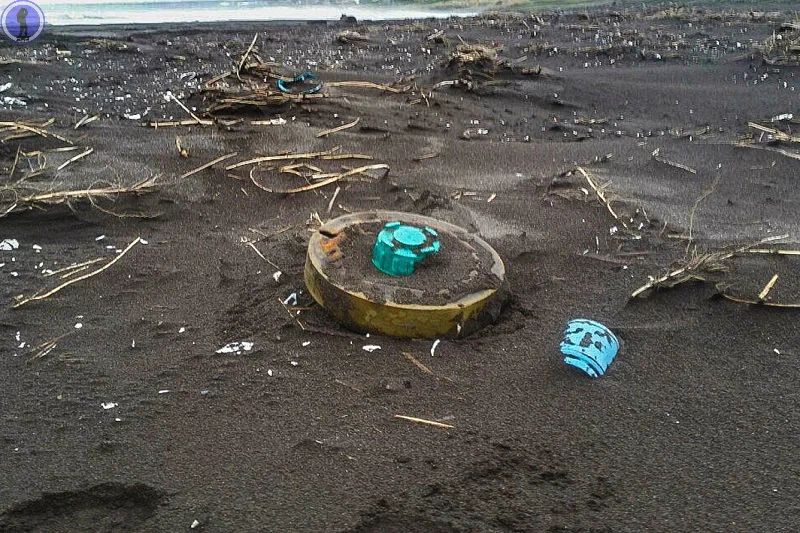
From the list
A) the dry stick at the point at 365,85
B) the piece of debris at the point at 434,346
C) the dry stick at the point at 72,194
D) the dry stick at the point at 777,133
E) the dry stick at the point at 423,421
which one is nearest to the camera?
the dry stick at the point at 423,421

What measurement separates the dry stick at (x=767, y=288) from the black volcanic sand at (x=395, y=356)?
1.9 inches

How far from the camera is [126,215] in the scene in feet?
11.5

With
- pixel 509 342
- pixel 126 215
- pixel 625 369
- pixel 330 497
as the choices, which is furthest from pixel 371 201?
pixel 330 497

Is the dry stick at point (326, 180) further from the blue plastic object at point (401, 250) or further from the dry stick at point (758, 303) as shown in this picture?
the dry stick at point (758, 303)

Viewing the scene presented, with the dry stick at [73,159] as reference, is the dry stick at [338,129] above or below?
above

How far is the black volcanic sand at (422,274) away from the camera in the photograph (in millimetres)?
2457

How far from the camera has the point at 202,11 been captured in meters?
12.5

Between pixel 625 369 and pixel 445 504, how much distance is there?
34.9 inches

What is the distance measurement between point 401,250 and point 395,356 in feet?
1.42

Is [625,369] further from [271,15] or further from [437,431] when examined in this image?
[271,15]

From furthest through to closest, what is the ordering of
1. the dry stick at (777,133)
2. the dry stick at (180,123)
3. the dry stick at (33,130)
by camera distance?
1. the dry stick at (180,123)
2. the dry stick at (777,133)
3. the dry stick at (33,130)

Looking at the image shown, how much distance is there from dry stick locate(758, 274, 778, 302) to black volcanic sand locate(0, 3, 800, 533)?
0.05 meters

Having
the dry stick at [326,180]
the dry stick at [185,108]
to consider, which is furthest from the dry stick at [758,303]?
the dry stick at [185,108]

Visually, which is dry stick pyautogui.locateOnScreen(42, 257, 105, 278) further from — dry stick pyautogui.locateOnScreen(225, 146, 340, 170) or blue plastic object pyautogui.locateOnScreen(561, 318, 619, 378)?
blue plastic object pyautogui.locateOnScreen(561, 318, 619, 378)
